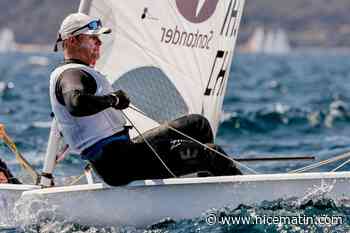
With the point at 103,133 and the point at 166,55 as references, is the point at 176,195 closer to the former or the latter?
the point at 103,133

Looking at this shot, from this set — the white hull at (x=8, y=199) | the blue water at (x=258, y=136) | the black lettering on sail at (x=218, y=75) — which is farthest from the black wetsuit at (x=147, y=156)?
the black lettering on sail at (x=218, y=75)

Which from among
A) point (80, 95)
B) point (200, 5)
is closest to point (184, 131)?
point (80, 95)

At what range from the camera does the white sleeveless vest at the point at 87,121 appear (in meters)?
5.16

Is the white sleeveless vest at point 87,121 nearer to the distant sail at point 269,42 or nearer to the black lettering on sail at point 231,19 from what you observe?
the black lettering on sail at point 231,19

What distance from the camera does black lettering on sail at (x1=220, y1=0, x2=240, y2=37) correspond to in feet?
21.3

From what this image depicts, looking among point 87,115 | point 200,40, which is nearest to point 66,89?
point 87,115

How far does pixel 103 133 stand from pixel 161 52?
3.84 feet

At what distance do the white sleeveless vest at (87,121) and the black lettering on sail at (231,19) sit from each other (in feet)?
4.89

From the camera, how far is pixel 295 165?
27.1ft

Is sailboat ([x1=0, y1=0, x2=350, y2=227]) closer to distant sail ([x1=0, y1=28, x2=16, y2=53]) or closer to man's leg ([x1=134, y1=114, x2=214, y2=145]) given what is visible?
man's leg ([x1=134, y1=114, x2=214, y2=145])

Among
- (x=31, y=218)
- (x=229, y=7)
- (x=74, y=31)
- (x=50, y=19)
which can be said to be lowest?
(x=31, y=218)

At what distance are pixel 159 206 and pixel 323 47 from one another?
357 ft

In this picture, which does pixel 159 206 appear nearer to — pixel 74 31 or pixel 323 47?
pixel 74 31

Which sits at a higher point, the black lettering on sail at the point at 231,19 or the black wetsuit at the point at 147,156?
the black lettering on sail at the point at 231,19
